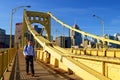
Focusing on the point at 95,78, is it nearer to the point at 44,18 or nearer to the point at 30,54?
the point at 30,54

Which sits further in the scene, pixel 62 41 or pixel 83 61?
Answer: pixel 62 41

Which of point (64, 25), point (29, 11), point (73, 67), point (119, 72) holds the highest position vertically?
point (29, 11)

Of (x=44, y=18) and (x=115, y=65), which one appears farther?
(x=44, y=18)

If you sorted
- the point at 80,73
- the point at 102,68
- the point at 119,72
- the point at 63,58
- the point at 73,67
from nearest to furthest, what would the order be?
the point at 80,73 → the point at 73,67 → the point at 63,58 → the point at 119,72 → the point at 102,68

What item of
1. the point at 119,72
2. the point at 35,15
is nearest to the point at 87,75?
the point at 119,72

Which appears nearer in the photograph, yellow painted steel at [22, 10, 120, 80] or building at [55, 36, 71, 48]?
yellow painted steel at [22, 10, 120, 80]

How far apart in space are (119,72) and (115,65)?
1.07ft

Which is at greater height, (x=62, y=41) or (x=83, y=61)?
(x=62, y=41)

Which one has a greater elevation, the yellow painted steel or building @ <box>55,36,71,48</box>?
building @ <box>55,36,71,48</box>

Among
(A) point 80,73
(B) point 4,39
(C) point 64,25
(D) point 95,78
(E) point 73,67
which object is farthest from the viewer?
(B) point 4,39

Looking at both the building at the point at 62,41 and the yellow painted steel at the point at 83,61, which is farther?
the building at the point at 62,41

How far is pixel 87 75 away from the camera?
496 cm

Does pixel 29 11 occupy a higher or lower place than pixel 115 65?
higher

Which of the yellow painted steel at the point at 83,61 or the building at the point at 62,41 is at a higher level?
the building at the point at 62,41
